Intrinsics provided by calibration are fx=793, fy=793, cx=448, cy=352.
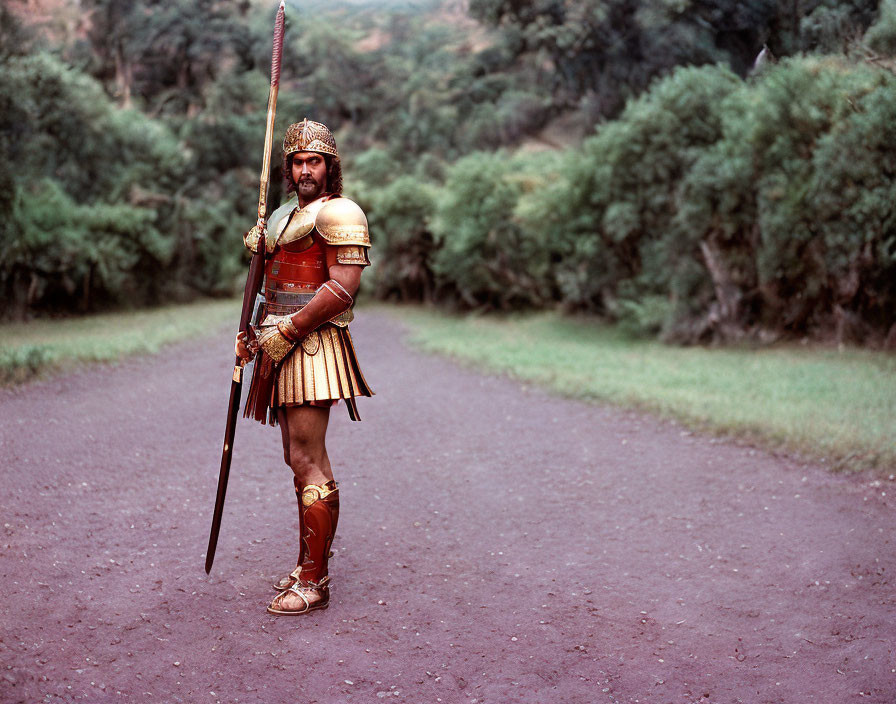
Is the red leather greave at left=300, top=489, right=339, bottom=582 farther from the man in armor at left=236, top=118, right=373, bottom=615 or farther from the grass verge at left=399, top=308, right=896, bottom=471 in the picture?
the grass verge at left=399, top=308, right=896, bottom=471

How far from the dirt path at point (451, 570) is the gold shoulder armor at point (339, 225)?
1.91m

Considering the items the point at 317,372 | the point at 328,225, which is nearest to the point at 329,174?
the point at 328,225

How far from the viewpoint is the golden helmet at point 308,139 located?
13.0 feet

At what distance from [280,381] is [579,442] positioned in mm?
4678

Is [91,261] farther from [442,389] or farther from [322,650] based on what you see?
[322,650]

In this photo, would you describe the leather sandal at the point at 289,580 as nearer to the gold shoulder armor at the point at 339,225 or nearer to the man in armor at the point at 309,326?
the man in armor at the point at 309,326

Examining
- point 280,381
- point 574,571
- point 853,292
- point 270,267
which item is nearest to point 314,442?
point 280,381

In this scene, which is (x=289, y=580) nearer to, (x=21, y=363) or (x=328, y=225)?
(x=328, y=225)

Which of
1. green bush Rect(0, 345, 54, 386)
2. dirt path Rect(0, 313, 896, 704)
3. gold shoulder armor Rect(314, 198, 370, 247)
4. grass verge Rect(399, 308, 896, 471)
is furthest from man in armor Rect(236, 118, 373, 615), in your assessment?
green bush Rect(0, 345, 54, 386)

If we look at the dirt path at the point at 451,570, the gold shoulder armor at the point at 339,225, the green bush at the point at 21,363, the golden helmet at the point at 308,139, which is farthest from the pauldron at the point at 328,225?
the green bush at the point at 21,363

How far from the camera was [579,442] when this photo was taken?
8.03 m

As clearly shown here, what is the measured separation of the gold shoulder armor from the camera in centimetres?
388

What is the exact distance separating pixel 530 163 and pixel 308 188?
18524 mm

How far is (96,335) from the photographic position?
48.1 feet
